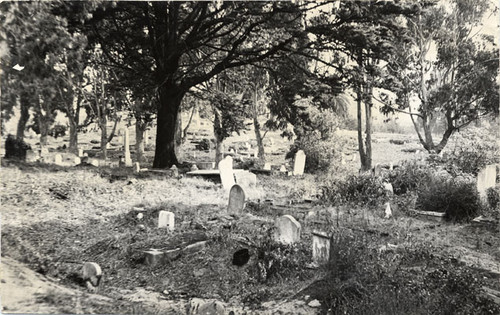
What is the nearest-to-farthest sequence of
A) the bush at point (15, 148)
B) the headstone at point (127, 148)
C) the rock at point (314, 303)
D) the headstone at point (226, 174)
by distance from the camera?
the rock at point (314, 303) → the bush at point (15, 148) → the headstone at point (127, 148) → the headstone at point (226, 174)

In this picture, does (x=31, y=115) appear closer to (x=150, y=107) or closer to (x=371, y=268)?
(x=150, y=107)

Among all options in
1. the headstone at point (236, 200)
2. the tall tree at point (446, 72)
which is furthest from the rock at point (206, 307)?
the tall tree at point (446, 72)

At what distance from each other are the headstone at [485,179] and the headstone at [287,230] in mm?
2450

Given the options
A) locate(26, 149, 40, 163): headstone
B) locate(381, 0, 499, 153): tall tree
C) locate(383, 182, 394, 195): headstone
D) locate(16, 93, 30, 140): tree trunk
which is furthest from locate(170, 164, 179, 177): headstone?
locate(381, 0, 499, 153): tall tree

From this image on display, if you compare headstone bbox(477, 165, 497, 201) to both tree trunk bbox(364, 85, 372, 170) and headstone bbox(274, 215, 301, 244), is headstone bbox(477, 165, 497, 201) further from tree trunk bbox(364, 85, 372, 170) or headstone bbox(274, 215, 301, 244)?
headstone bbox(274, 215, 301, 244)

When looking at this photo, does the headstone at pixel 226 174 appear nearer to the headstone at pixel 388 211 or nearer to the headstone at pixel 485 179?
the headstone at pixel 388 211

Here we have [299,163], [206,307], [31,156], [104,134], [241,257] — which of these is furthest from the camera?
[299,163]

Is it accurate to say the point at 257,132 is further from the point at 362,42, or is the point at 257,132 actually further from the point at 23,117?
the point at 23,117

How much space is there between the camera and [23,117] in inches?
177

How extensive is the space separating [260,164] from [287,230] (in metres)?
2.77

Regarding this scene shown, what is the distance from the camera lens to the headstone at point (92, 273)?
413 centimetres

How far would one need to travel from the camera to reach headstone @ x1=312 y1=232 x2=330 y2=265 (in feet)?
13.0

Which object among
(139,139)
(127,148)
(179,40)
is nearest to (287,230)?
(127,148)

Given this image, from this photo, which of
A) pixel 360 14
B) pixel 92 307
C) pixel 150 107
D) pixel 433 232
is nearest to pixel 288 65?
pixel 360 14
